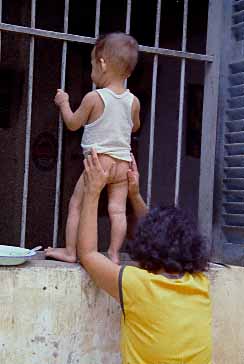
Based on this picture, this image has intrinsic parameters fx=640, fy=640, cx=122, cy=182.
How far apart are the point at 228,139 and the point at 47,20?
3250 mm

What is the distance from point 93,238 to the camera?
95.5 inches

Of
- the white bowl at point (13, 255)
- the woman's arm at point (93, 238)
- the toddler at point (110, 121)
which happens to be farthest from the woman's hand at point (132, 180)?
the white bowl at point (13, 255)

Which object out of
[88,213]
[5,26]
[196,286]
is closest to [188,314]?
[196,286]

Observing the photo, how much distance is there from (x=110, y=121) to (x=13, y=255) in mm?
663

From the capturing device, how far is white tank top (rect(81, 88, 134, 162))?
102 inches

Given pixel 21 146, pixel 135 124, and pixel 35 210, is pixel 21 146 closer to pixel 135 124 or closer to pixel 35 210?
pixel 35 210

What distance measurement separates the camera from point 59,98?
269 cm

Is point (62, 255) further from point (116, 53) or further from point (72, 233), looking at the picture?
point (116, 53)

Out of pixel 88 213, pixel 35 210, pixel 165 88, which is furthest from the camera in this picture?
pixel 35 210

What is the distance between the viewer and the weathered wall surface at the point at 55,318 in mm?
2426

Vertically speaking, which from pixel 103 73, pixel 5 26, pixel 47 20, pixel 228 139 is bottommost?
pixel 228 139

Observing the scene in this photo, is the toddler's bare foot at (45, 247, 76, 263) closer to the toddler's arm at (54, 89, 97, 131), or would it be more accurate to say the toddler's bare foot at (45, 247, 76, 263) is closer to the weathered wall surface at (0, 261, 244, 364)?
the weathered wall surface at (0, 261, 244, 364)

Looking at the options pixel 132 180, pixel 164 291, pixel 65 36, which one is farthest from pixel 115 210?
pixel 65 36

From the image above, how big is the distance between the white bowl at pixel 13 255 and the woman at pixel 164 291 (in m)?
0.28
